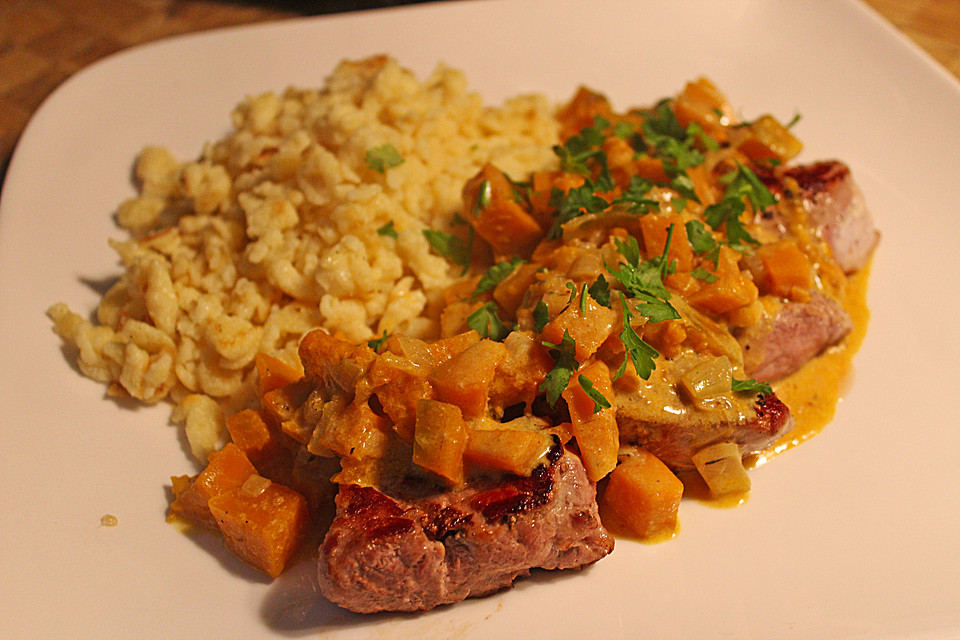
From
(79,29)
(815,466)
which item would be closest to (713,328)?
(815,466)

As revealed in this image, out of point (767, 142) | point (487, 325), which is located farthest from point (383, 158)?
point (767, 142)

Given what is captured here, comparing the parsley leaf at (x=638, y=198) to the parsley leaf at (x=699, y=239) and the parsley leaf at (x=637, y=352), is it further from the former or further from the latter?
the parsley leaf at (x=637, y=352)

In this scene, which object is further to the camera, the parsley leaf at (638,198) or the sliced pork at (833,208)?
the sliced pork at (833,208)

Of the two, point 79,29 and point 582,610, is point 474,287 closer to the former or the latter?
point 582,610

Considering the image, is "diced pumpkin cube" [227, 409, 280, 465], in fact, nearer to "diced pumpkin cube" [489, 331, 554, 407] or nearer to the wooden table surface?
"diced pumpkin cube" [489, 331, 554, 407]

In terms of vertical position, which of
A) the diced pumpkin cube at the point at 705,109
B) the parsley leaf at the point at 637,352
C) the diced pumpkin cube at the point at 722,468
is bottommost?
the diced pumpkin cube at the point at 722,468

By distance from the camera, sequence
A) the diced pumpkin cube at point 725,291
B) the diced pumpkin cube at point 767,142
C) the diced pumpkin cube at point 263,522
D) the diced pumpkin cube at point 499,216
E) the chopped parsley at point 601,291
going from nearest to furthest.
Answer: the diced pumpkin cube at point 263,522, the chopped parsley at point 601,291, the diced pumpkin cube at point 725,291, the diced pumpkin cube at point 499,216, the diced pumpkin cube at point 767,142

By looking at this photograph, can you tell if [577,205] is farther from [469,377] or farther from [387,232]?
[469,377]

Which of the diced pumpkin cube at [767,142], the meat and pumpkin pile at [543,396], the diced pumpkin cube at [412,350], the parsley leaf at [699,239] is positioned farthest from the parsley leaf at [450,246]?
the diced pumpkin cube at [767,142]
